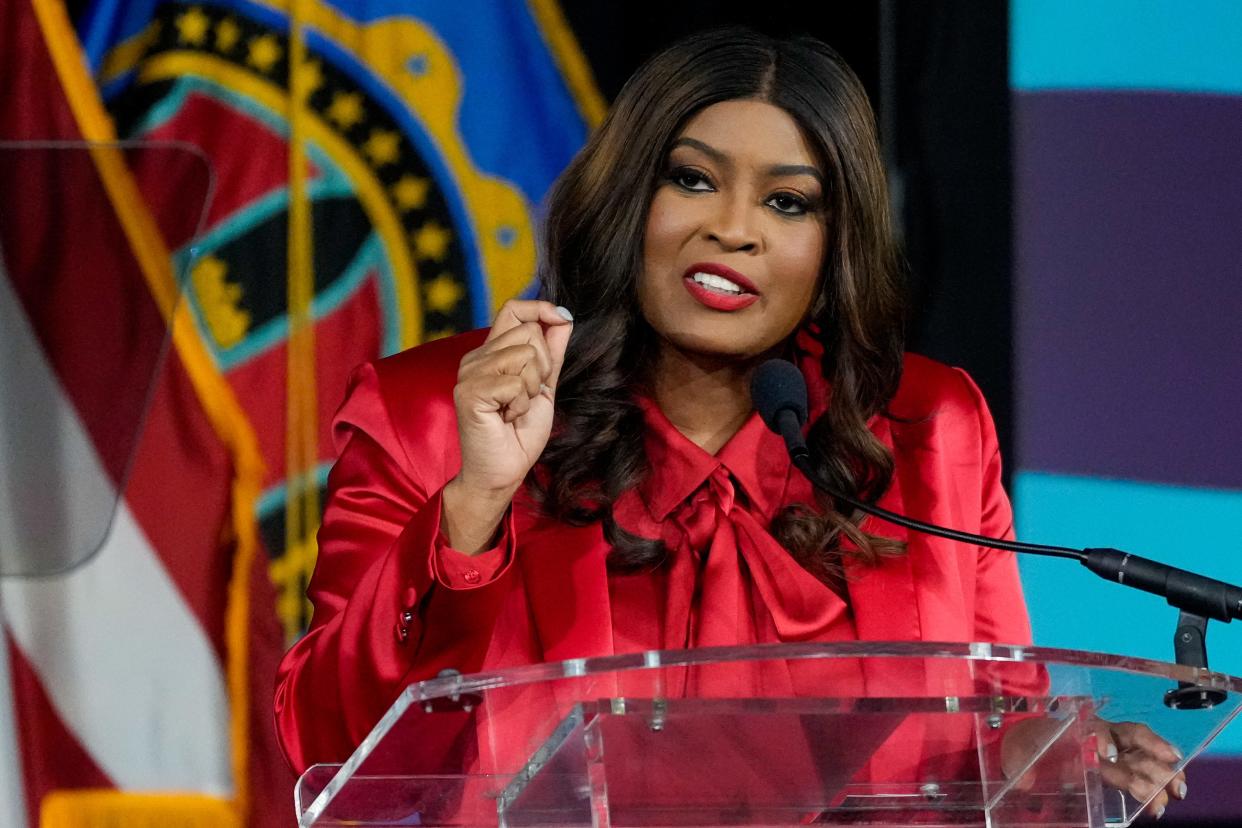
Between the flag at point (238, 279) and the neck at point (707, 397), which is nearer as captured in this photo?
the neck at point (707, 397)

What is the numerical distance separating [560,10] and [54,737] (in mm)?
1458

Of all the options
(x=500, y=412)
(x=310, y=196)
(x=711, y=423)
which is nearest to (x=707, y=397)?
(x=711, y=423)

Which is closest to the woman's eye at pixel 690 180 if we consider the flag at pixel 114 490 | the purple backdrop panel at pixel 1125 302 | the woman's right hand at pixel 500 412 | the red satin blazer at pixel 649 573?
the red satin blazer at pixel 649 573

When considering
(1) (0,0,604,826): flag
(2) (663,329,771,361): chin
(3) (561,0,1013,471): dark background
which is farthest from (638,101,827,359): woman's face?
(1) (0,0,604,826): flag

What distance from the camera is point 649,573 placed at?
1.80m

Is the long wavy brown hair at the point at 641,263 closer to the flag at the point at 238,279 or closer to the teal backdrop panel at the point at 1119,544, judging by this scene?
the teal backdrop panel at the point at 1119,544

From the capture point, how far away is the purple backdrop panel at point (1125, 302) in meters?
2.70

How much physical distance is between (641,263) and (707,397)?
17cm

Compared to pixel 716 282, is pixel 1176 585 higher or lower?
lower

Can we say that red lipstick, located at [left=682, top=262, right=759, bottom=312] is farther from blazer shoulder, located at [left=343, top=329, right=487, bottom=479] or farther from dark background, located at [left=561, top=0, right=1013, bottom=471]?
dark background, located at [left=561, top=0, right=1013, bottom=471]

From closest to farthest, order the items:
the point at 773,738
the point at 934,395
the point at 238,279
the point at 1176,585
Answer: the point at 773,738 → the point at 1176,585 → the point at 934,395 → the point at 238,279

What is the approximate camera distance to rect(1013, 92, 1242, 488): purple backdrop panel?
8.84 feet

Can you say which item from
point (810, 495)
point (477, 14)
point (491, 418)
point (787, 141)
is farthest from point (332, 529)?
point (477, 14)

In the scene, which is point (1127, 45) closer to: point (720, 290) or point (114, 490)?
point (720, 290)
